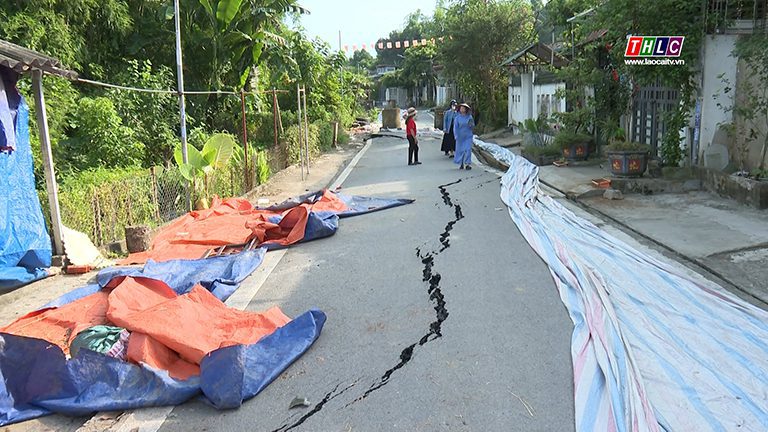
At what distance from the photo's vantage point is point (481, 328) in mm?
5062

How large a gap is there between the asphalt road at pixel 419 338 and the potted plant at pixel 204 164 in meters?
3.00

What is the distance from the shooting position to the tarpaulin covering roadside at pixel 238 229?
8017mm

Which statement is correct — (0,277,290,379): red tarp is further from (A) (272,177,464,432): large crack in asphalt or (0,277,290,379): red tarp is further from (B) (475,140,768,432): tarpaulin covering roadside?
(B) (475,140,768,432): tarpaulin covering roadside

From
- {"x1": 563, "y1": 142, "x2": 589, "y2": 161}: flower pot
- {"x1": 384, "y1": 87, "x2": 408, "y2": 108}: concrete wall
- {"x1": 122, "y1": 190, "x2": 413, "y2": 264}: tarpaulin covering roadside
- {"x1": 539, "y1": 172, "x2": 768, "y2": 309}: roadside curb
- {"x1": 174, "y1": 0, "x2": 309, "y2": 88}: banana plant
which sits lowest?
{"x1": 539, "y1": 172, "x2": 768, "y2": 309}: roadside curb

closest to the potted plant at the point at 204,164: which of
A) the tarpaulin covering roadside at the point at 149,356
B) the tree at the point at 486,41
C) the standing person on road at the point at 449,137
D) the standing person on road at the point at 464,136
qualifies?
the tarpaulin covering roadside at the point at 149,356

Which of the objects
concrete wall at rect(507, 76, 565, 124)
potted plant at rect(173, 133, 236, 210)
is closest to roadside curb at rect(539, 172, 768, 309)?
potted plant at rect(173, 133, 236, 210)

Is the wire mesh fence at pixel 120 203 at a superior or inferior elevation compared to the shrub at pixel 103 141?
inferior

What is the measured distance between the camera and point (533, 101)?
24375 mm

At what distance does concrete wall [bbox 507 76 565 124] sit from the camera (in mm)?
21141

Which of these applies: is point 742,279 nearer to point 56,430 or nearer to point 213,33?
point 56,430

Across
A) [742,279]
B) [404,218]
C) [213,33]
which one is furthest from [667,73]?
[213,33]

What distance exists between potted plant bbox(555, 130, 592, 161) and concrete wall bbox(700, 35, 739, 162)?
478cm

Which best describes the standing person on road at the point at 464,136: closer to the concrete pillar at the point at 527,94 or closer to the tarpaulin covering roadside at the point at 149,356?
the concrete pillar at the point at 527,94

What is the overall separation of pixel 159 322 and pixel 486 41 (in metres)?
26.9
